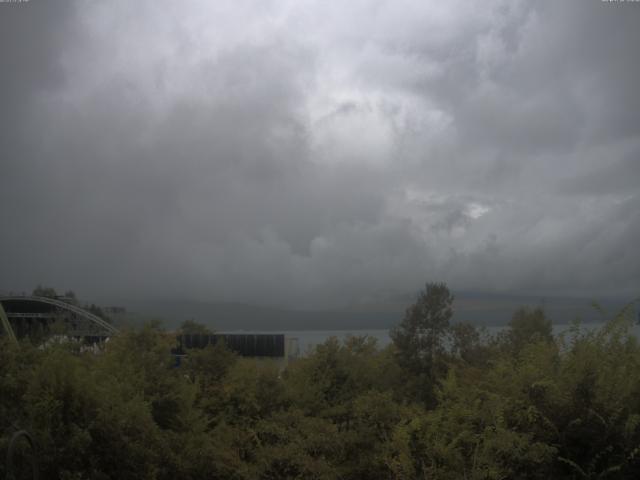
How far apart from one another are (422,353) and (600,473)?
1107 inches

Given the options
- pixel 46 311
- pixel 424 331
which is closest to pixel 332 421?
pixel 424 331

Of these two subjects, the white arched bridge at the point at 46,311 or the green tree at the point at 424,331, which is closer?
the green tree at the point at 424,331

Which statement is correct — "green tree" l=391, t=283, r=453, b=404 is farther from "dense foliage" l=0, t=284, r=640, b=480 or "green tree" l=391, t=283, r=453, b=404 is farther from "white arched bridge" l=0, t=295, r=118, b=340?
"white arched bridge" l=0, t=295, r=118, b=340

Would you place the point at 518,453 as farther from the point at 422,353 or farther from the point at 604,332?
the point at 422,353

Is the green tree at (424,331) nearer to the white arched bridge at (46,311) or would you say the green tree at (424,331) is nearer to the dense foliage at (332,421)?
the dense foliage at (332,421)

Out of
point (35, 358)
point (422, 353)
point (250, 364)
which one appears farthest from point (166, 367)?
point (422, 353)

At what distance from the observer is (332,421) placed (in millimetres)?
15734

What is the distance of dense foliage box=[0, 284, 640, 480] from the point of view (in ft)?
32.9

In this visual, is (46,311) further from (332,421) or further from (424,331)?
(332,421)

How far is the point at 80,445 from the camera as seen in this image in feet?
31.2

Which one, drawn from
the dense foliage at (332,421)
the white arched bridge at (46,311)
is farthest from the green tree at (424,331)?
the white arched bridge at (46,311)

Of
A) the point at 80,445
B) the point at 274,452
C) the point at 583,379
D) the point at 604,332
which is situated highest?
the point at 604,332

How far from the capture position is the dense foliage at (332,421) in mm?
10023

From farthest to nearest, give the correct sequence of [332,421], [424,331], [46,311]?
[46,311]
[424,331]
[332,421]
